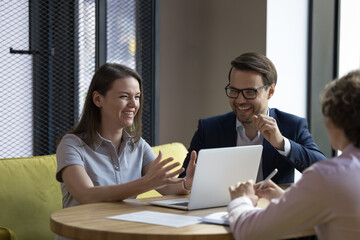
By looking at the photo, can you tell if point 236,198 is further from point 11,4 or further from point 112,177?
Result: point 11,4

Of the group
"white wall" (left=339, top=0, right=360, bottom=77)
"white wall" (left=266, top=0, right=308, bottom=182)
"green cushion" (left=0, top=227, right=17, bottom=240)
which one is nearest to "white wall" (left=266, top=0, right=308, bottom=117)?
"white wall" (left=266, top=0, right=308, bottom=182)

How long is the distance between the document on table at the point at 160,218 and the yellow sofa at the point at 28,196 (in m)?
0.88

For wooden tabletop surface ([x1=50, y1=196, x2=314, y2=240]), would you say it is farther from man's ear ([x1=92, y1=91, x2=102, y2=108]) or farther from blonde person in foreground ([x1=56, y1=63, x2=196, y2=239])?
man's ear ([x1=92, y1=91, x2=102, y2=108])

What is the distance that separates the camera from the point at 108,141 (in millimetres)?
2297

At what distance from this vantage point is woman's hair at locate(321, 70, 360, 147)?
1379mm

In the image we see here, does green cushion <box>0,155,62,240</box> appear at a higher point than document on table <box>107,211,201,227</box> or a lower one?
lower

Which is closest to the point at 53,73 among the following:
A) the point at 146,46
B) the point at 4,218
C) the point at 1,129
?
the point at 1,129

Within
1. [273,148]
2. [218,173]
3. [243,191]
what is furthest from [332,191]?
[273,148]

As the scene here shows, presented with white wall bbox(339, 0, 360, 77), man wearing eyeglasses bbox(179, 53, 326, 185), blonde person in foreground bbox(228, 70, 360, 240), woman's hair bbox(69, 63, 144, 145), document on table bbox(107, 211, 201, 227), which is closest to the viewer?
blonde person in foreground bbox(228, 70, 360, 240)

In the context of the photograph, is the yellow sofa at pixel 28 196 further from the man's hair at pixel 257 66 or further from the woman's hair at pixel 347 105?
the woman's hair at pixel 347 105

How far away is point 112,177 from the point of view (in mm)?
2291

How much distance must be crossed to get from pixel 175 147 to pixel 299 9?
4.40 ft

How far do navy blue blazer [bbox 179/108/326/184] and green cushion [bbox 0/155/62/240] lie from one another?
664 millimetres

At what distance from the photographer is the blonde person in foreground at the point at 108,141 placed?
7.16 ft
